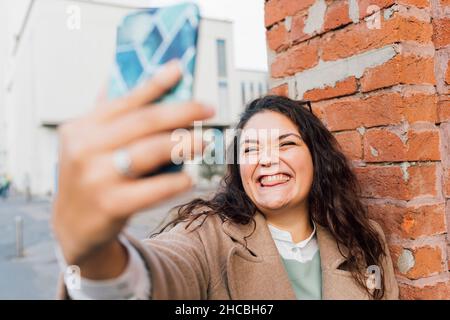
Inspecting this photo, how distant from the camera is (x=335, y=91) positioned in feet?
4.15

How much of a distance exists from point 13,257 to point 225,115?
6.04 metres

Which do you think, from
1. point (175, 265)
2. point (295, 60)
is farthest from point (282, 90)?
point (175, 265)

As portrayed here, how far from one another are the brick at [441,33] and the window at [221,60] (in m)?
0.80

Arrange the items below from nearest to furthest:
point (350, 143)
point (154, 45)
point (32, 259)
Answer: point (154, 45)
point (350, 143)
point (32, 259)

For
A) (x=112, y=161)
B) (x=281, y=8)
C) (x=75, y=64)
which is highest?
(x=75, y=64)

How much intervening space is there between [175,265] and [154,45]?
432 mm

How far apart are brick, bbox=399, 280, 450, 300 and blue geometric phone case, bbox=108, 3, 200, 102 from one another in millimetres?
991

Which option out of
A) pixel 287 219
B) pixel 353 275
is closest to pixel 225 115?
pixel 287 219

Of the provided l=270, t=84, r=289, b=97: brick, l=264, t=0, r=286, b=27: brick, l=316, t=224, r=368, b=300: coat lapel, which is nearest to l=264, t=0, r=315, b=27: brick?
l=264, t=0, r=286, b=27: brick

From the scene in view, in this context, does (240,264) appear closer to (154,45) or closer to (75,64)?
(154,45)

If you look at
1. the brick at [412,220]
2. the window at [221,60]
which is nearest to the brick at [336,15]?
the window at [221,60]

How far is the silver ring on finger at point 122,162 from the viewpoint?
42 centimetres

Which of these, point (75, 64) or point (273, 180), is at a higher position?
point (75, 64)
